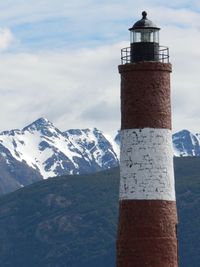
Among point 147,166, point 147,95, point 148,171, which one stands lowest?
point 148,171

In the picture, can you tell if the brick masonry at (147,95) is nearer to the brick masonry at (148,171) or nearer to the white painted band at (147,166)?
the brick masonry at (148,171)

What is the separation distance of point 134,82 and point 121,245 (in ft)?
25.4

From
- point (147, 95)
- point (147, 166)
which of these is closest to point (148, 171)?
point (147, 166)

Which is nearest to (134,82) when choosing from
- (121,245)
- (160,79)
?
(160,79)

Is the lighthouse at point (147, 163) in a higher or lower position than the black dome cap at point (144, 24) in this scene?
lower

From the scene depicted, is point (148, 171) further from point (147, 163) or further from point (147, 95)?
point (147, 95)

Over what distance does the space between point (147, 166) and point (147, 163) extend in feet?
0.46

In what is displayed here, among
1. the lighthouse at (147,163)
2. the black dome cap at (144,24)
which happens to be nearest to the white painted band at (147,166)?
the lighthouse at (147,163)

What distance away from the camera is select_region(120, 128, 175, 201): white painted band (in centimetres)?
4947

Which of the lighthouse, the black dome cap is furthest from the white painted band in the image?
the black dome cap

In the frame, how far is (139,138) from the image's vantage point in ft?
163

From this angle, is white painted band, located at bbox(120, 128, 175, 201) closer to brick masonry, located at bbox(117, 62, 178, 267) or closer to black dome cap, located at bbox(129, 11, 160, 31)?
brick masonry, located at bbox(117, 62, 178, 267)

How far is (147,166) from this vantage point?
4944 centimetres

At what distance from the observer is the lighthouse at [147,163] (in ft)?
163
